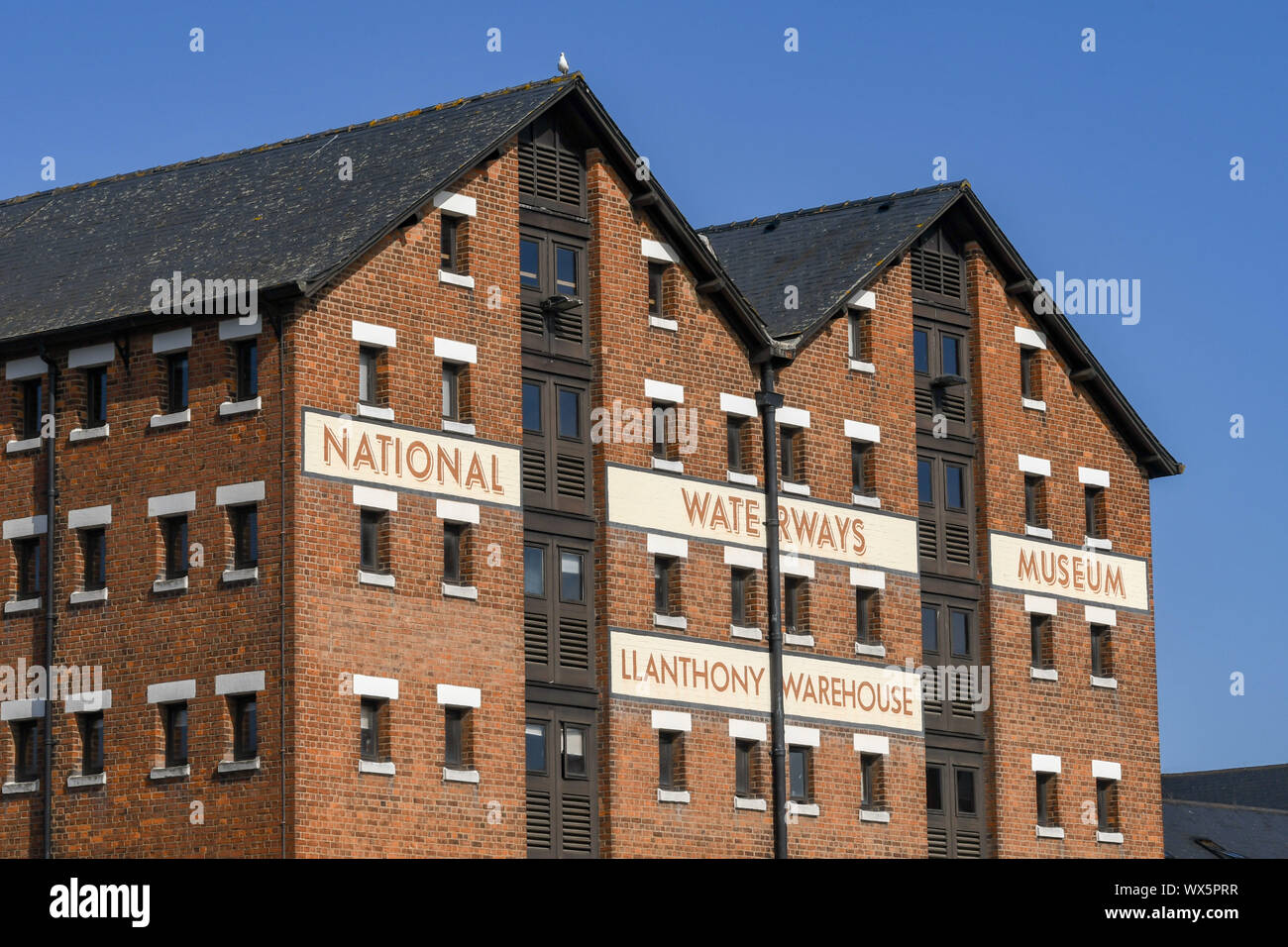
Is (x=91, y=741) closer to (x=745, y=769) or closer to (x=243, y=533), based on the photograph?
(x=243, y=533)

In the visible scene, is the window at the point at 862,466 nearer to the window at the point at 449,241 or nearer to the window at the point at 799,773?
the window at the point at 799,773

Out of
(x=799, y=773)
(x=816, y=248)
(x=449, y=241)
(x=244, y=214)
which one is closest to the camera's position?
(x=449, y=241)

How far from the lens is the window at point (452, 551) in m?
50.5

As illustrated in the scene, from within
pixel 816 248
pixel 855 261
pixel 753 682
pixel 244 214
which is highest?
pixel 816 248

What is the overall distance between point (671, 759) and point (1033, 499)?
1425cm

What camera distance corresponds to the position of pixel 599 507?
5362 centimetres

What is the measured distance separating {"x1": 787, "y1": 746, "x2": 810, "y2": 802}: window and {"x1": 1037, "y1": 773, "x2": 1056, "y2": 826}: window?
25.9 feet

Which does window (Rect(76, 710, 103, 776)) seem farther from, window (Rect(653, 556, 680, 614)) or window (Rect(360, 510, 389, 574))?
window (Rect(653, 556, 680, 614))

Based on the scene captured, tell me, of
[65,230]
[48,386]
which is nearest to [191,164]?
[65,230]

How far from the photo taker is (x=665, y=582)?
5506 cm

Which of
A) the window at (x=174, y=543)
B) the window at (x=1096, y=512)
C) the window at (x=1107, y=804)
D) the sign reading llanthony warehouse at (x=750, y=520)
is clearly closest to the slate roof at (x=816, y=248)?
the sign reading llanthony warehouse at (x=750, y=520)

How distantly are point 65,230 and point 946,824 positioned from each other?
79.7 feet

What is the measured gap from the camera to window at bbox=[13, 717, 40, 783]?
5047cm

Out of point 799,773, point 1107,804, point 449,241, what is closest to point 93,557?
point 449,241
